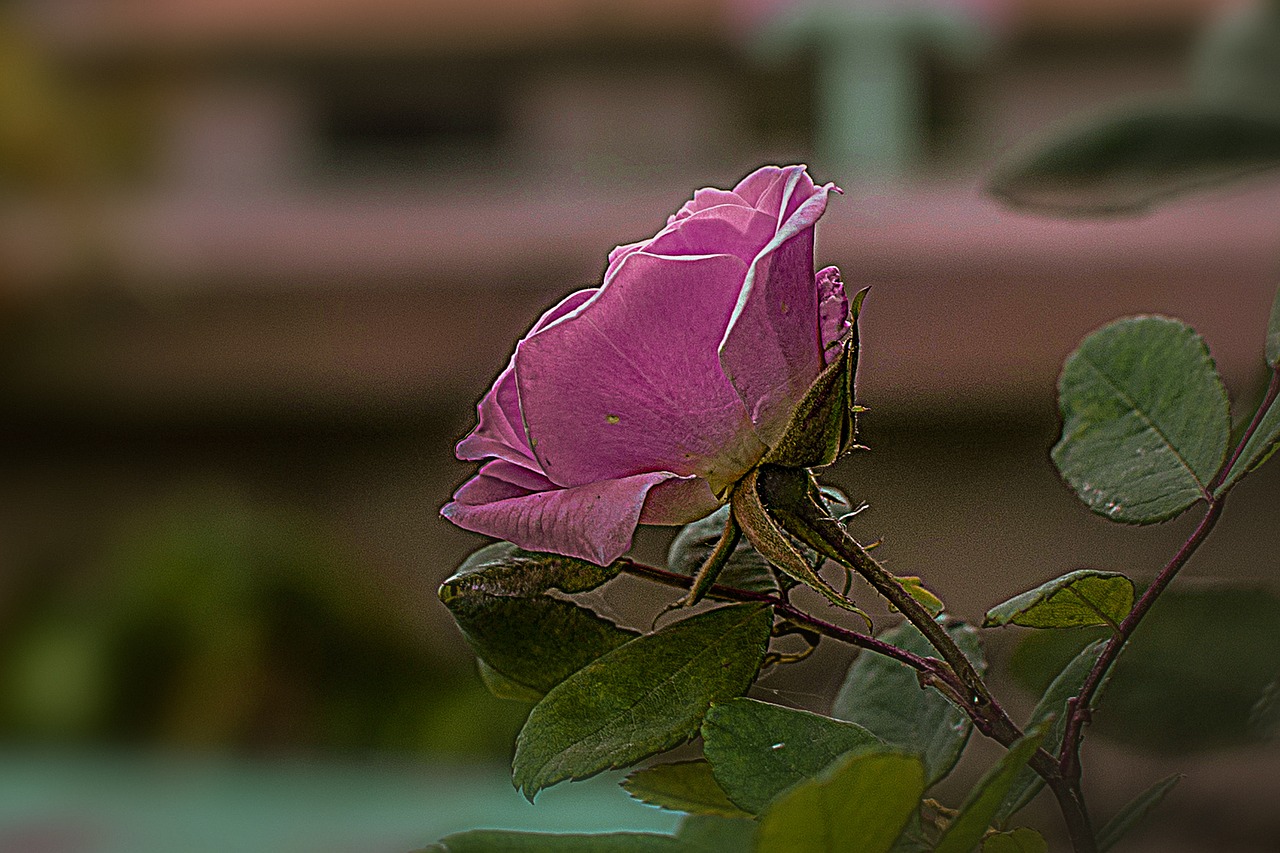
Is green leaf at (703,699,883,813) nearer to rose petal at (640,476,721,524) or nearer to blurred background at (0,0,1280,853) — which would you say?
rose petal at (640,476,721,524)

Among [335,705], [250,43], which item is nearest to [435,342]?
[335,705]

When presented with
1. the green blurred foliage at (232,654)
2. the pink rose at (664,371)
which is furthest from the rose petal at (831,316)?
the green blurred foliage at (232,654)

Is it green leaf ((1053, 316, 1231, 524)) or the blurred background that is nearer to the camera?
green leaf ((1053, 316, 1231, 524))

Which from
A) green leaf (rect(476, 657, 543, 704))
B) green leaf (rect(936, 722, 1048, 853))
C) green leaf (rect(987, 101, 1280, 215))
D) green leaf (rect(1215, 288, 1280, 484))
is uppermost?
green leaf (rect(987, 101, 1280, 215))

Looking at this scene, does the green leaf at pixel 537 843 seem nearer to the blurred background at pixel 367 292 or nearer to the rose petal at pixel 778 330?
the rose petal at pixel 778 330

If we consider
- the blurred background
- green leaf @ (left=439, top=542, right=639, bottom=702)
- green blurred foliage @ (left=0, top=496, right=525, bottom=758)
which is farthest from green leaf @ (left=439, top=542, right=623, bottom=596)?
green blurred foliage @ (left=0, top=496, right=525, bottom=758)

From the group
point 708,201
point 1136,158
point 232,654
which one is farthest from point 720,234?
point 232,654

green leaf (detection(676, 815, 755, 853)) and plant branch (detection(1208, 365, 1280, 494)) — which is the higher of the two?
plant branch (detection(1208, 365, 1280, 494))
